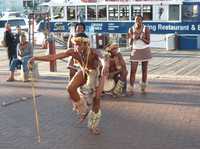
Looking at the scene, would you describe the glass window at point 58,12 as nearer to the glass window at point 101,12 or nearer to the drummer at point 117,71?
the glass window at point 101,12

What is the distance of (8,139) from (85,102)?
145 cm

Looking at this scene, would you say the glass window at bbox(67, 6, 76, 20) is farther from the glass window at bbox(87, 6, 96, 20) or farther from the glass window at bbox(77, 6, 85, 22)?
the glass window at bbox(87, 6, 96, 20)

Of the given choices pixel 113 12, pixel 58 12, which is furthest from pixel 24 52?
pixel 58 12

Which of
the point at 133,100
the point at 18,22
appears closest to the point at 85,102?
the point at 133,100

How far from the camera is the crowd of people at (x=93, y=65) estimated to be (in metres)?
7.48

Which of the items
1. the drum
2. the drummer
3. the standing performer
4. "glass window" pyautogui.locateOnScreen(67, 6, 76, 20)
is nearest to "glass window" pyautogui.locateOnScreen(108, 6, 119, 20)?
"glass window" pyautogui.locateOnScreen(67, 6, 76, 20)

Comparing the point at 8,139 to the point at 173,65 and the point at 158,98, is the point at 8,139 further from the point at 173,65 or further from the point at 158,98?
the point at 173,65

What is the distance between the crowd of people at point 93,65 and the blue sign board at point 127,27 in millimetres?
11460

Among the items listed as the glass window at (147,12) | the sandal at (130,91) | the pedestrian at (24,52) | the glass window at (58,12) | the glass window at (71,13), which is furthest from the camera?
the glass window at (58,12)

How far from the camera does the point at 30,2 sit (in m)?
18.0

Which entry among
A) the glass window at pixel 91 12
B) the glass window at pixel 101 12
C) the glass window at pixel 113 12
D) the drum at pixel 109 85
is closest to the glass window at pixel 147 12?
the glass window at pixel 113 12

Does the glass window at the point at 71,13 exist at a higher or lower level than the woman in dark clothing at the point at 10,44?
higher

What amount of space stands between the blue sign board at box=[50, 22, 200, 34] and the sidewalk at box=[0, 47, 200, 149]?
1022 centimetres

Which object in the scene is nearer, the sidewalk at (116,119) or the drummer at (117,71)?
the sidewalk at (116,119)
